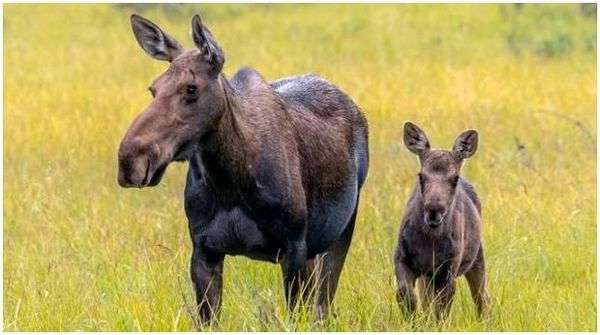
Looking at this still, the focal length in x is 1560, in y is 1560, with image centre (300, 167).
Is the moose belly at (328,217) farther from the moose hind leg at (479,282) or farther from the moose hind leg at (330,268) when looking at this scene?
the moose hind leg at (479,282)

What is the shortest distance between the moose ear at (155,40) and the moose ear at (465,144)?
1.91 metres

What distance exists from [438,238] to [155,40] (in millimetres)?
2184

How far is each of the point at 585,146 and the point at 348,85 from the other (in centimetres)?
398

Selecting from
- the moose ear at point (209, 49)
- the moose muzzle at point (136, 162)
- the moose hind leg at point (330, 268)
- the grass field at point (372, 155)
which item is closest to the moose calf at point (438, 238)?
the grass field at point (372, 155)

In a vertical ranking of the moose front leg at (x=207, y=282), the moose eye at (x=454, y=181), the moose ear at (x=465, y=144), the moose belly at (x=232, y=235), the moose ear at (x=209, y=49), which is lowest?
the moose front leg at (x=207, y=282)

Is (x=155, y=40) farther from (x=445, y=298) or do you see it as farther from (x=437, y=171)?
(x=445, y=298)

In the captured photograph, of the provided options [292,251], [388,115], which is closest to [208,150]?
[292,251]

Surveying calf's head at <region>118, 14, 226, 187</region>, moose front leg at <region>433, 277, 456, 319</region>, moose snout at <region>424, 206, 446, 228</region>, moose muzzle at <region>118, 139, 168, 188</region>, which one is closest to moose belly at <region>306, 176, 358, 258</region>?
moose snout at <region>424, 206, 446, 228</region>

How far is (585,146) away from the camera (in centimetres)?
1380

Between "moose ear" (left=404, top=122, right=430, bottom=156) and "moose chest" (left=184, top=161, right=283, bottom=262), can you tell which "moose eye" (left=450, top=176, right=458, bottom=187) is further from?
"moose chest" (left=184, top=161, right=283, bottom=262)

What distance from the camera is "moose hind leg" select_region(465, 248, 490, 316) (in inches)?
344

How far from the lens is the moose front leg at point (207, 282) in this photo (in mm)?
7688

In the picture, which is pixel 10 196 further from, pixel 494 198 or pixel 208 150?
pixel 208 150

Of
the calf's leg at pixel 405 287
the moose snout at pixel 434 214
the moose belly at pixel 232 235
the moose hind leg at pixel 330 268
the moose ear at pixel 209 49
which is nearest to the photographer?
the moose ear at pixel 209 49
